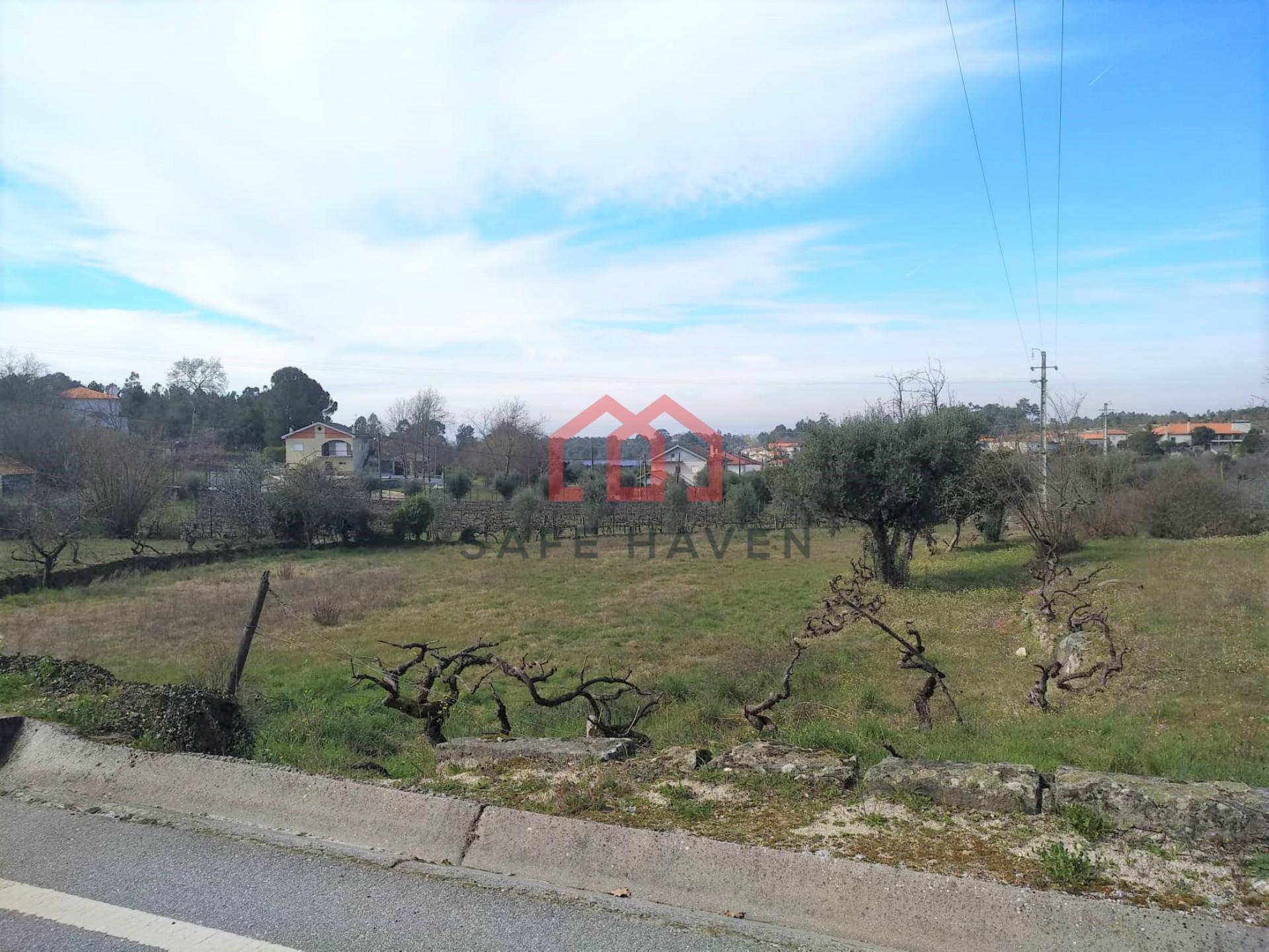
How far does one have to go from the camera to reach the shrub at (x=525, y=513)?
32.7 m

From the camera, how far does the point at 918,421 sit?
698 inches

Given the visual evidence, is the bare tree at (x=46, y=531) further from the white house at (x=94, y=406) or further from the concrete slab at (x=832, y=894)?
the white house at (x=94, y=406)

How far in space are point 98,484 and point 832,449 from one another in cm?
2664

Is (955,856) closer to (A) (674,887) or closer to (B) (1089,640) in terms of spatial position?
(A) (674,887)

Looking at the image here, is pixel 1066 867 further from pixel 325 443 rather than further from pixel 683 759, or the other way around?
pixel 325 443

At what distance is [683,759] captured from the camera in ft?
14.4

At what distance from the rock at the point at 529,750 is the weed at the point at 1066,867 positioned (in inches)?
87.8

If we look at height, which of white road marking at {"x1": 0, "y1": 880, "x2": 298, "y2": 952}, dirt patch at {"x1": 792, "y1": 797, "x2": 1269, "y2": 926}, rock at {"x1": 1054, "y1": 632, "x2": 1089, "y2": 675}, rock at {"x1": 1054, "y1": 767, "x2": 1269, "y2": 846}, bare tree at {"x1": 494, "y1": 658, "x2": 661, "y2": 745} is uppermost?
rock at {"x1": 1054, "y1": 767, "x2": 1269, "y2": 846}

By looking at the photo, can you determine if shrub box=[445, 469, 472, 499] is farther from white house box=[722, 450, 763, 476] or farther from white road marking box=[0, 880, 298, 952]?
white road marking box=[0, 880, 298, 952]

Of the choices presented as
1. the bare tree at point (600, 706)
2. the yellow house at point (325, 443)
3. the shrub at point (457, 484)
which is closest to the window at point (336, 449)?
the yellow house at point (325, 443)

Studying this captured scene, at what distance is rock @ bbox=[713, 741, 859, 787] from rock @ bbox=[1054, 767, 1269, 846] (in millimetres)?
937

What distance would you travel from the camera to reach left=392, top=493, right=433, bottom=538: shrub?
31.1 m

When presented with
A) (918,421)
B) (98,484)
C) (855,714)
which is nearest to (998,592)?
(918,421)

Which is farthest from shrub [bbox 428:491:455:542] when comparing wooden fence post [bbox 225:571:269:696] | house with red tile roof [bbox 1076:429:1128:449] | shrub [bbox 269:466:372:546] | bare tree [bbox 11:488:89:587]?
wooden fence post [bbox 225:571:269:696]
